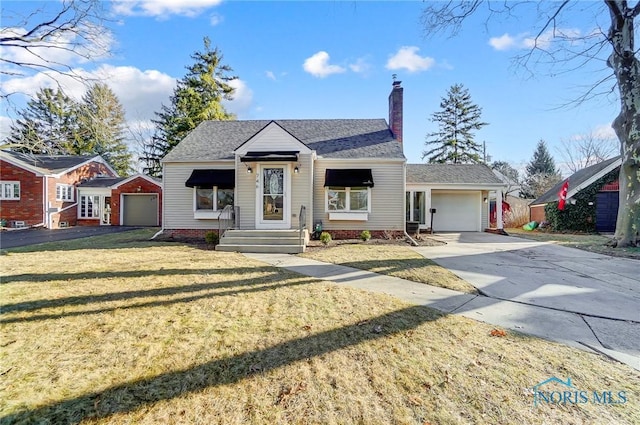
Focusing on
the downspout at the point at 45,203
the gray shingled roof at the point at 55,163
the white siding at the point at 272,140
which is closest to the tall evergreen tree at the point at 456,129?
the white siding at the point at 272,140

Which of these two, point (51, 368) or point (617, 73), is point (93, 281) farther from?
point (617, 73)

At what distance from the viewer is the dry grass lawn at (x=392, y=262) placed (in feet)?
19.5

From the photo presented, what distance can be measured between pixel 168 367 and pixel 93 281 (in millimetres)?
3903

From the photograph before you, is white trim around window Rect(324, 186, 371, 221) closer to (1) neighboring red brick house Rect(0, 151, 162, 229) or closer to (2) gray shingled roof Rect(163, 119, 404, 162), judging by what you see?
(2) gray shingled roof Rect(163, 119, 404, 162)

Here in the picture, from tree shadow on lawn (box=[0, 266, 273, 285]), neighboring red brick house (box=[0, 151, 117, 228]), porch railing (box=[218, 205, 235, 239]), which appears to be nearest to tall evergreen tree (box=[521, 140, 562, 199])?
porch railing (box=[218, 205, 235, 239])

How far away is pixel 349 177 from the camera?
Answer: 1258cm

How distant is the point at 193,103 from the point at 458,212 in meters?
25.5

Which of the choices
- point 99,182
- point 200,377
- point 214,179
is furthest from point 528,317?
point 99,182

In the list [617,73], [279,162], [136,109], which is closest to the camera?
[617,73]

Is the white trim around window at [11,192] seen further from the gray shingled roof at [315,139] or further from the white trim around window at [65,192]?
the gray shingled roof at [315,139]

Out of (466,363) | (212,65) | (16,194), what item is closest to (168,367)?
(466,363)

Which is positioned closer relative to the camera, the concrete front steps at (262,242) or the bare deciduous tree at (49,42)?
the bare deciduous tree at (49,42)

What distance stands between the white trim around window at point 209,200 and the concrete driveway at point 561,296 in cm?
870

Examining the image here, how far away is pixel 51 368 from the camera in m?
2.78
